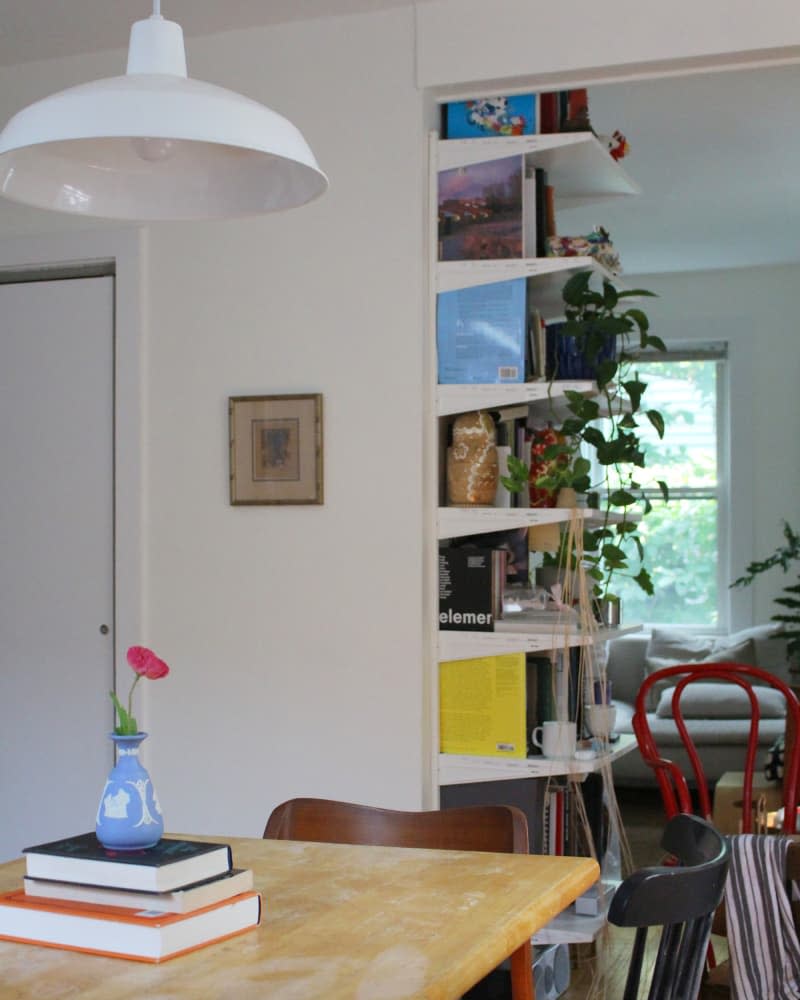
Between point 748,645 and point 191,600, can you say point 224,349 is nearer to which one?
point 191,600

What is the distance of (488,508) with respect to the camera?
12.5 ft

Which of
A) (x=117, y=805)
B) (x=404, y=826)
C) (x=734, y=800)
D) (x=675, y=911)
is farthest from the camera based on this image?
(x=734, y=800)

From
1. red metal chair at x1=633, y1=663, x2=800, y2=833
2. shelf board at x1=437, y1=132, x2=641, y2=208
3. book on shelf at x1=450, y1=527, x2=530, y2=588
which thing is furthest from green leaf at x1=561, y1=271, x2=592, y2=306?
red metal chair at x1=633, y1=663, x2=800, y2=833

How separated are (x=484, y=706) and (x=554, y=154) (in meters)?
1.63

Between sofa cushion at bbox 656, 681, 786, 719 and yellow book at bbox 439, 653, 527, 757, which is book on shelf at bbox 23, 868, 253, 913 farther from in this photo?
sofa cushion at bbox 656, 681, 786, 719

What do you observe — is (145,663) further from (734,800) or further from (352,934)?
(734,800)

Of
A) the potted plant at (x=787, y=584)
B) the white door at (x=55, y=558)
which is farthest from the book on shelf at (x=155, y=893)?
the potted plant at (x=787, y=584)

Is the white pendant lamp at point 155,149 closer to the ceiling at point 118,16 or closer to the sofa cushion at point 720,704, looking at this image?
the ceiling at point 118,16

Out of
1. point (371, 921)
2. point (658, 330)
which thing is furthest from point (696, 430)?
point (371, 921)

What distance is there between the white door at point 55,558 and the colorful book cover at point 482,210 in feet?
3.76

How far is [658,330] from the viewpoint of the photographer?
7.95 meters

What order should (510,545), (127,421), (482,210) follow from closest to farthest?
1. (482,210)
2. (510,545)
3. (127,421)

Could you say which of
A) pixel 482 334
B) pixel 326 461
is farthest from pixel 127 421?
pixel 482 334

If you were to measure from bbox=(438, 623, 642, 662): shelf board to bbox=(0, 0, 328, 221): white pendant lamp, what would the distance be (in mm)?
2013
